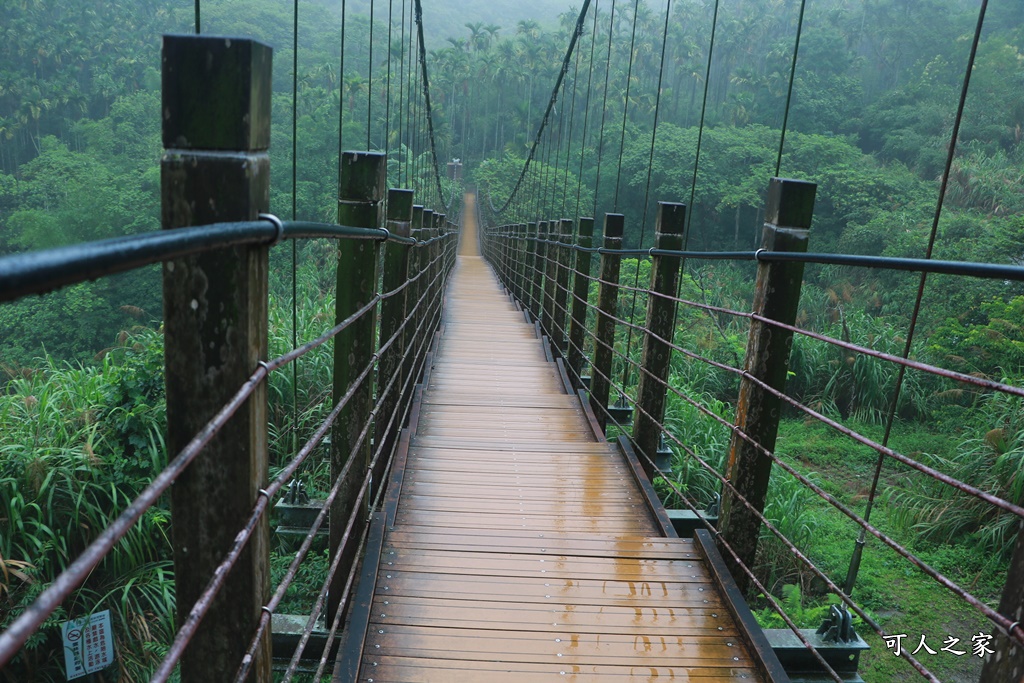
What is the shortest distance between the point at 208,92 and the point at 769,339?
1.35 m

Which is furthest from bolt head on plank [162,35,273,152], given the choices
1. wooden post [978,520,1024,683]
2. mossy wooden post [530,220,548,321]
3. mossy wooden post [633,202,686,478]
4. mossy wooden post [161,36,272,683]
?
mossy wooden post [530,220,548,321]

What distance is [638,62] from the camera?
44.1 metres

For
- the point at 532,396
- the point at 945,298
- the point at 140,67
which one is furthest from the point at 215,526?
the point at 140,67

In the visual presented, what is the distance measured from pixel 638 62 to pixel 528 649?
152 feet

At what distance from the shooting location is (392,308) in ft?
7.92

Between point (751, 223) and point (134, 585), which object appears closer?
point (134, 585)

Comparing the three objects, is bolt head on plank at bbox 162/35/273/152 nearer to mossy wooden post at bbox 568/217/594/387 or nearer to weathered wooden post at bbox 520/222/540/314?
mossy wooden post at bbox 568/217/594/387

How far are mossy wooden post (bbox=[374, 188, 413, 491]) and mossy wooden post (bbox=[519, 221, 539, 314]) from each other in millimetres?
4514

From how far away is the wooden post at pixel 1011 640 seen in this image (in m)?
0.81

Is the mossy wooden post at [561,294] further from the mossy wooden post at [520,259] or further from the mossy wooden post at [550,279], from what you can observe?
the mossy wooden post at [520,259]

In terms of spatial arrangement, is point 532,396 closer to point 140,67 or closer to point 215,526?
point 215,526

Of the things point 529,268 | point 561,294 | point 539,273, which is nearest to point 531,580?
point 561,294

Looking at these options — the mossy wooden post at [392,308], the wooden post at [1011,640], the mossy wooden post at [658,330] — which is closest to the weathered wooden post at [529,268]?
the mossy wooden post at [658,330]

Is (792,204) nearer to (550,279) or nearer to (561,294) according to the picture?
(561,294)
